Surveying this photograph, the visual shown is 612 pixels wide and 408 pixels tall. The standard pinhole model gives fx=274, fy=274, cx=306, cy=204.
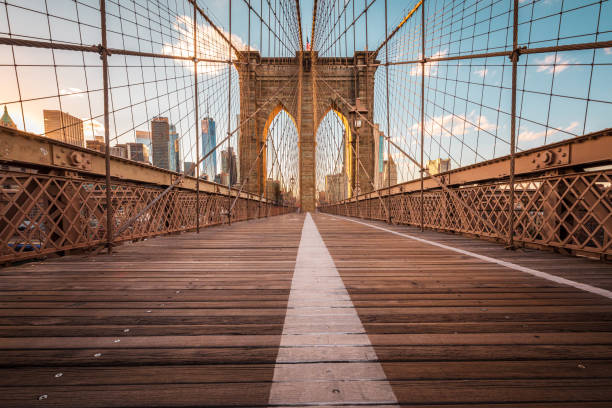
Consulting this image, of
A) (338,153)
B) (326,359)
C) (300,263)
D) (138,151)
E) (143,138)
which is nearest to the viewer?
(326,359)

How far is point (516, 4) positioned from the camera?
281 cm

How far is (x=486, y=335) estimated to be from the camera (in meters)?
0.95

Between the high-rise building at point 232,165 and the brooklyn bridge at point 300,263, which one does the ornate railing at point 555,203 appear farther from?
the high-rise building at point 232,165

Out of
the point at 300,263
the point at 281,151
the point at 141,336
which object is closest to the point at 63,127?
the point at 300,263

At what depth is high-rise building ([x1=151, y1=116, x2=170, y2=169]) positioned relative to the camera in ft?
19.8

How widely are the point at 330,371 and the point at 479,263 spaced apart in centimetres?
184

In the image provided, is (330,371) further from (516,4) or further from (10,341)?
(516,4)

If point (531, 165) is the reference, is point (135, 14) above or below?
above

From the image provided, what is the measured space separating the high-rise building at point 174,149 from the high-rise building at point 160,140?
93mm

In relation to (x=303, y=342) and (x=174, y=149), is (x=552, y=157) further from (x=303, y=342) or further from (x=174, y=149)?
(x=174, y=149)

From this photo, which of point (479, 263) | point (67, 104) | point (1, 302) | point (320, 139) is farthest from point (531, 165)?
point (320, 139)

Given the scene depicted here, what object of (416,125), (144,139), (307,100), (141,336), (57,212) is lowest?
(141,336)

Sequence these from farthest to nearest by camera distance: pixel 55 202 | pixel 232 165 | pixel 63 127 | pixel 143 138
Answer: pixel 232 165
pixel 143 138
pixel 63 127
pixel 55 202

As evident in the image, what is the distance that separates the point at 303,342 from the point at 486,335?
0.64 m
